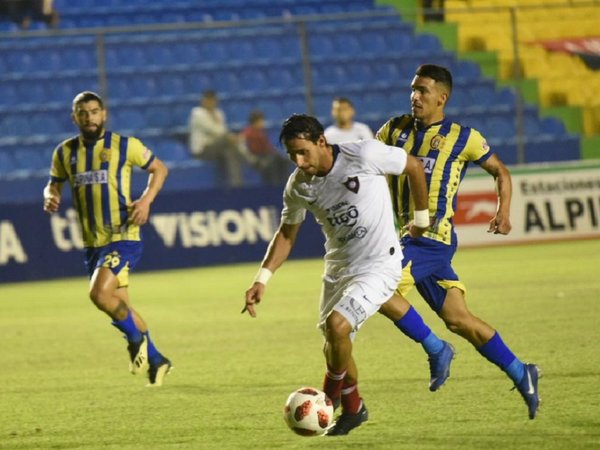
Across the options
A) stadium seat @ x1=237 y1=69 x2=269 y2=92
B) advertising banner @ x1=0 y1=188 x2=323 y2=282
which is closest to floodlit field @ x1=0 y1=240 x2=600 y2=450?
advertising banner @ x1=0 y1=188 x2=323 y2=282

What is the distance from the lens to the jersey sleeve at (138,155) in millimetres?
9500

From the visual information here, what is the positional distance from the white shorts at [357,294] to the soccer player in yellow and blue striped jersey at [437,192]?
655 mm

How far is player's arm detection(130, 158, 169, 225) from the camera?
29.9ft

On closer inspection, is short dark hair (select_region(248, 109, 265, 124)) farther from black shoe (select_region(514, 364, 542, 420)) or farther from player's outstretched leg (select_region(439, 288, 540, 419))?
black shoe (select_region(514, 364, 542, 420))

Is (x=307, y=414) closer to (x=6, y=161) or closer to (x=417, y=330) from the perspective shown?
(x=417, y=330)

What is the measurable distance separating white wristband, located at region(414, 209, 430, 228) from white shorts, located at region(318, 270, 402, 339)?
0.36 metres

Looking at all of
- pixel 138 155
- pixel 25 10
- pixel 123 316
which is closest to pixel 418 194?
pixel 123 316

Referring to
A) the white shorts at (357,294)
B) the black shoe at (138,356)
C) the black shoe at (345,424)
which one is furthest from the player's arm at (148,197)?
the black shoe at (345,424)

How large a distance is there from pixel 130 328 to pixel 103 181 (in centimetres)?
109

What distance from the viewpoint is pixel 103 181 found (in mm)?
9383

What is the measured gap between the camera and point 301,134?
20.9 feet

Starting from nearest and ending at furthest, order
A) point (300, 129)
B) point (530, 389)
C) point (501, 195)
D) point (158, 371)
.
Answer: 1. point (300, 129)
2. point (530, 389)
3. point (501, 195)
4. point (158, 371)

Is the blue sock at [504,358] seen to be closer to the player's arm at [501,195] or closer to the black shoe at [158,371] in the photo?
the player's arm at [501,195]

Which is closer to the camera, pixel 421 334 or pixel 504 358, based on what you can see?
pixel 504 358
